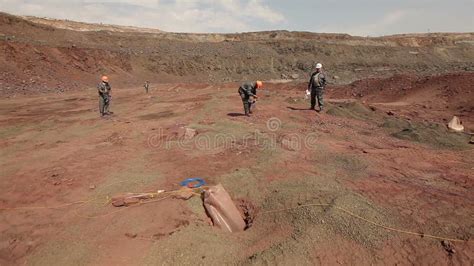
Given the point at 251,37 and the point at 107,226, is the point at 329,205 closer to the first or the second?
the point at 107,226

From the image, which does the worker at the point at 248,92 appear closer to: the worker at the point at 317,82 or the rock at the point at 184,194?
the worker at the point at 317,82

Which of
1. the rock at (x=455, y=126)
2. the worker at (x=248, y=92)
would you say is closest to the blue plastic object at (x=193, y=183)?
the worker at (x=248, y=92)

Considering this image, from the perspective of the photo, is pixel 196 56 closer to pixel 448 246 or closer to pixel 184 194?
pixel 184 194

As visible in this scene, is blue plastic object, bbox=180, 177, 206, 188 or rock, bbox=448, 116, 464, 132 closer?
blue plastic object, bbox=180, 177, 206, 188

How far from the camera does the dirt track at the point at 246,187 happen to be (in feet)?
16.1

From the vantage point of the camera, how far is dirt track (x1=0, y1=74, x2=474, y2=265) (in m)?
4.90

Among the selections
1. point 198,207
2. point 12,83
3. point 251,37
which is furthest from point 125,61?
point 198,207

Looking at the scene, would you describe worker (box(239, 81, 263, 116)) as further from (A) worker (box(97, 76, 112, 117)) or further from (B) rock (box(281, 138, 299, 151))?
(A) worker (box(97, 76, 112, 117))

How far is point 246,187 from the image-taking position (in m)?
6.67

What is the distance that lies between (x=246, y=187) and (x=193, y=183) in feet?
3.17

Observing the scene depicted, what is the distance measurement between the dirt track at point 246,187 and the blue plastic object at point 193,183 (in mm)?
178

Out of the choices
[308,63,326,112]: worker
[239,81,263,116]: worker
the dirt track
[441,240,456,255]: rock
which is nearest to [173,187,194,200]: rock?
the dirt track

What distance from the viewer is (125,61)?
109 ft

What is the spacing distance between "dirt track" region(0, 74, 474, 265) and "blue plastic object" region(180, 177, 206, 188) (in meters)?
0.18
